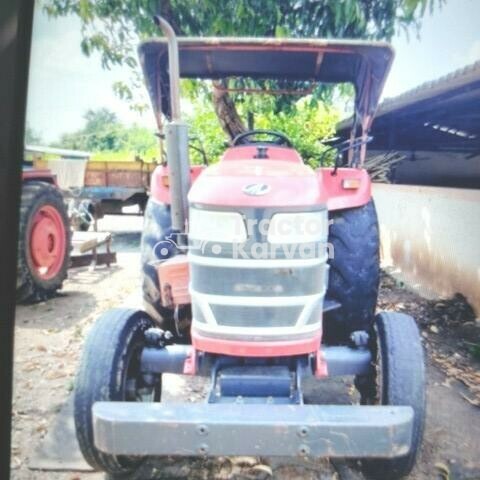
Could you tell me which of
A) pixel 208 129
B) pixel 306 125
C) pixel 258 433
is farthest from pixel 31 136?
pixel 306 125

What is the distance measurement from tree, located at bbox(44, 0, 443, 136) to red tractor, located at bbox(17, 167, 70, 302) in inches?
41.6

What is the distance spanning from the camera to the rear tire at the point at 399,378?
1.27 meters

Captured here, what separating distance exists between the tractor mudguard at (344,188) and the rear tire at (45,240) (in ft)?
5.50

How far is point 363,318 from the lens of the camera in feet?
5.74

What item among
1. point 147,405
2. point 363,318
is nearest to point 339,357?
point 363,318

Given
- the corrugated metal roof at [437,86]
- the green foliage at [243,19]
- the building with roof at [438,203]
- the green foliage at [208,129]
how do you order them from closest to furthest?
1. the green foliage at [243,19]
2. the corrugated metal roof at [437,86]
3. the building with roof at [438,203]
4. the green foliage at [208,129]

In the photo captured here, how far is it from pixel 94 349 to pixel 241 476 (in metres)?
0.64

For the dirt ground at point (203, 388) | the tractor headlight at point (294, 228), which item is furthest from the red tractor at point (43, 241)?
the tractor headlight at point (294, 228)

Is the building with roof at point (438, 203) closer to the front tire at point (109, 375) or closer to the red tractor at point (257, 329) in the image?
the red tractor at point (257, 329)

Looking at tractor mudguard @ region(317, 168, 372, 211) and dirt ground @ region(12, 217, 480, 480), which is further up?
tractor mudguard @ region(317, 168, 372, 211)

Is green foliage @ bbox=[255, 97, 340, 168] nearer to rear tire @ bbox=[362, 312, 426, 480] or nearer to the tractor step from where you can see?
rear tire @ bbox=[362, 312, 426, 480]

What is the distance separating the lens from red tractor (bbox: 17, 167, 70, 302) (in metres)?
2.56

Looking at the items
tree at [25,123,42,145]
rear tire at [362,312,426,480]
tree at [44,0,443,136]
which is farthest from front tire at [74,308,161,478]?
tree at [44,0,443,136]

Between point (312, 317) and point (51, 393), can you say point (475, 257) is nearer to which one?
point (312, 317)
